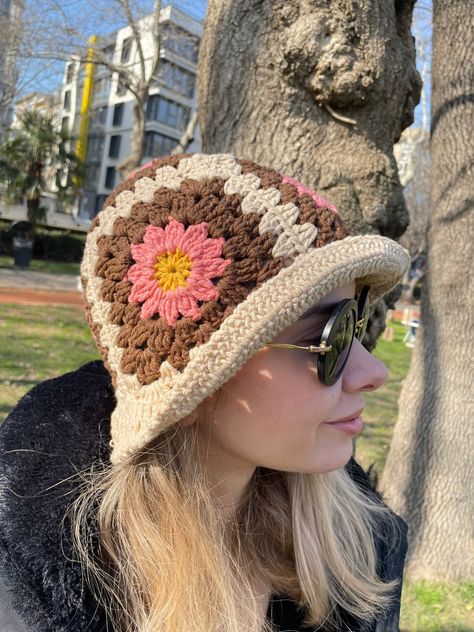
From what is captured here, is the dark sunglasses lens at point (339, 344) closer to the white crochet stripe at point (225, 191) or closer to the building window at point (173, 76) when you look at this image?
the white crochet stripe at point (225, 191)

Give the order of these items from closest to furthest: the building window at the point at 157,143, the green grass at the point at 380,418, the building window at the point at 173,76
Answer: the green grass at the point at 380,418, the building window at the point at 173,76, the building window at the point at 157,143

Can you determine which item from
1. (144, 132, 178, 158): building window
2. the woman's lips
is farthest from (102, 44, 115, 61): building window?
(144, 132, 178, 158): building window

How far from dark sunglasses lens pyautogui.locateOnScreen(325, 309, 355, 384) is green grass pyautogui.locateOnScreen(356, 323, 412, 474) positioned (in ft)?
6.24

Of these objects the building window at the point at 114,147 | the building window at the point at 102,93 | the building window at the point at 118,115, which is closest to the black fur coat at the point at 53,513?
the building window at the point at 102,93

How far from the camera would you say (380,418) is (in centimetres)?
698

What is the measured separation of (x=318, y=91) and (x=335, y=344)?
4.34 ft

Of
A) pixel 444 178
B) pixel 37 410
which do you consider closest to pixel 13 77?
pixel 444 178

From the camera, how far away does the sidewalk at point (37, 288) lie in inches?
460

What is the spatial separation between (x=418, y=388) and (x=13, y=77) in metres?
13.9

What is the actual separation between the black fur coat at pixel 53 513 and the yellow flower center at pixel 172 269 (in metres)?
0.56

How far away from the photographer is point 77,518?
1.29 meters

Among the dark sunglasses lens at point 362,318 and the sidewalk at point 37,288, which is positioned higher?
the dark sunglasses lens at point 362,318

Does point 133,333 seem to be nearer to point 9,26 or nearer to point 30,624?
point 30,624

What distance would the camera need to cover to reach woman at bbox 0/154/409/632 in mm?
1211
